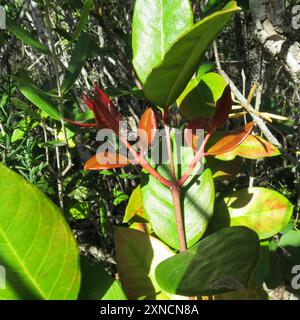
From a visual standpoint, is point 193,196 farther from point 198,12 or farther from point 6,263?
point 198,12

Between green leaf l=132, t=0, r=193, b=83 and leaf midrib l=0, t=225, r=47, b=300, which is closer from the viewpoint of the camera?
leaf midrib l=0, t=225, r=47, b=300

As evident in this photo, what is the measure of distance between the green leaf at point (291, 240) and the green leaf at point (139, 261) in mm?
449

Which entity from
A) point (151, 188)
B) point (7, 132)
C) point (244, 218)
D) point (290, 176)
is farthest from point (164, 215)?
point (290, 176)

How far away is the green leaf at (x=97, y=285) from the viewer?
1.99ft

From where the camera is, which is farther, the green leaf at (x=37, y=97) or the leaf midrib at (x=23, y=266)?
the green leaf at (x=37, y=97)

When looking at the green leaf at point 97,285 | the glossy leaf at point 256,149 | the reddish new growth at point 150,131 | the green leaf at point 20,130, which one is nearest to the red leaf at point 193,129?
the reddish new growth at point 150,131

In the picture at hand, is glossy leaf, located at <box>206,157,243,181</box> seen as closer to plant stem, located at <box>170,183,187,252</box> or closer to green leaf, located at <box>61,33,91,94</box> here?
plant stem, located at <box>170,183,187,252</box>

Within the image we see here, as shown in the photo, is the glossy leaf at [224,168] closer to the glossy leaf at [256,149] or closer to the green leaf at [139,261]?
the glossy leaf at [256,149]

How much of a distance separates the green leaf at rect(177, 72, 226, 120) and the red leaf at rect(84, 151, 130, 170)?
0.21m

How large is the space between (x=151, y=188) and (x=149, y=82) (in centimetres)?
21

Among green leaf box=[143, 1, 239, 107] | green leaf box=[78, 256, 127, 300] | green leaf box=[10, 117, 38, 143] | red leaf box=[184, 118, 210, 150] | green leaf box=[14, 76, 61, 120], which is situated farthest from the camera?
green leaf box=[10, 117, 38, 143]

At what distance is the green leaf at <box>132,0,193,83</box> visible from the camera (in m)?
0.63

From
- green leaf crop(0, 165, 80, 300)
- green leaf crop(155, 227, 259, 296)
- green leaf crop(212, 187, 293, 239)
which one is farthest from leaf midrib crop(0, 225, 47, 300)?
green leaf crop(212, 187, 293, 239)
